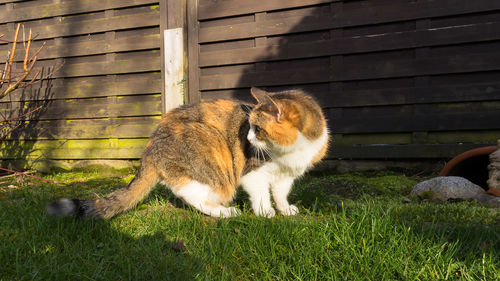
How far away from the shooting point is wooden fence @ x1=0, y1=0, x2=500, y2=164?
4242 mm

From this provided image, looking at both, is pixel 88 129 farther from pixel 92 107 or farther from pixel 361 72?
pixel 361 72

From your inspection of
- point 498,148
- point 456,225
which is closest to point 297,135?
point 456,225

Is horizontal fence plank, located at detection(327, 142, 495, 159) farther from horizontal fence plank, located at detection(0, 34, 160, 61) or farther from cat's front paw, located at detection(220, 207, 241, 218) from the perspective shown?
horizontal fence plank, located at detection(0, 34, 160, 61)

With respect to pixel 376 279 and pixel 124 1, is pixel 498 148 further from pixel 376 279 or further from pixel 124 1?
pixel 124 1

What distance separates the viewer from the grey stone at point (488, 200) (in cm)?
295

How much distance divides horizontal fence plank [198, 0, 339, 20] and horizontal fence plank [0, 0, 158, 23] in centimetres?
92

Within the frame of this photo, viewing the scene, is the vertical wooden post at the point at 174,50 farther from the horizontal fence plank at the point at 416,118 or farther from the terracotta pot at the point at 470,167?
the terracotta pot at the point at 470,167

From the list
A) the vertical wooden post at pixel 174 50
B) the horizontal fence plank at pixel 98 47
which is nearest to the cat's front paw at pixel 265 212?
the vertical wooden post at pixel 174 50

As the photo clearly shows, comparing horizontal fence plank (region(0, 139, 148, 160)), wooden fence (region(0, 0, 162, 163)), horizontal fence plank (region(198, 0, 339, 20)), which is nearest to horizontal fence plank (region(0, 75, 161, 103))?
wooden fence (region(0, 0, 162, 163))

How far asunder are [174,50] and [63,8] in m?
2.45

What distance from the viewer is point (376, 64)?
455 cm

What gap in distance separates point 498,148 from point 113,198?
12.1 ft

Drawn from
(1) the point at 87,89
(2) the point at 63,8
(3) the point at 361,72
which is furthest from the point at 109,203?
(2) the point at 63,8

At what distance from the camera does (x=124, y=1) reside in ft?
18.6
